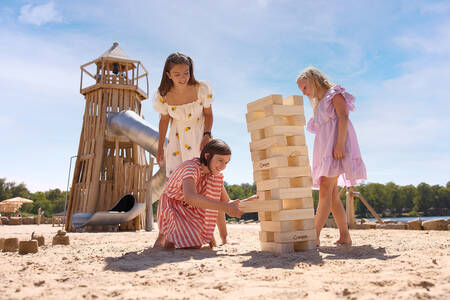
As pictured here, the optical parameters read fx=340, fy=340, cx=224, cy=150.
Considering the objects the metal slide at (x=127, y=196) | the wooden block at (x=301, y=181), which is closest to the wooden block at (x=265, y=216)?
the wooden block at (x=301, y=181)

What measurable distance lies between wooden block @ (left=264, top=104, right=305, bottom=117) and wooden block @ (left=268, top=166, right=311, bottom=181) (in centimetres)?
49

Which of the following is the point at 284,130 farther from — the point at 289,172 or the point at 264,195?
the point at 264,195

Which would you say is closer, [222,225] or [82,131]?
[222,225]

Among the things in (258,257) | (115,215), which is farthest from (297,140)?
(115,215)

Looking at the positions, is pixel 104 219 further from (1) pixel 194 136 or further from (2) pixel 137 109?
(1) pixel 194 136

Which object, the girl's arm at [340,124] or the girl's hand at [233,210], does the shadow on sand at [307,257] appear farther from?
the girl's arm at [340,124]

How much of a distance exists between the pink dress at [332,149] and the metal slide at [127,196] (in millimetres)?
6884

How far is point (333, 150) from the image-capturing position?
343 cm

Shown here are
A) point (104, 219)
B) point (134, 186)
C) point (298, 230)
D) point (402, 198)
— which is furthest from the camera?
point (402, 198)

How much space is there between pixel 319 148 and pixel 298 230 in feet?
3.40

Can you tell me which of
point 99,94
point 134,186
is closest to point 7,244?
point 134,186

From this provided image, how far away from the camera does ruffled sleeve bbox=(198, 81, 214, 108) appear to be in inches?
155

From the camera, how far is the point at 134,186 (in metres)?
11.3

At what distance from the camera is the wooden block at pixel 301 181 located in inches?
118
